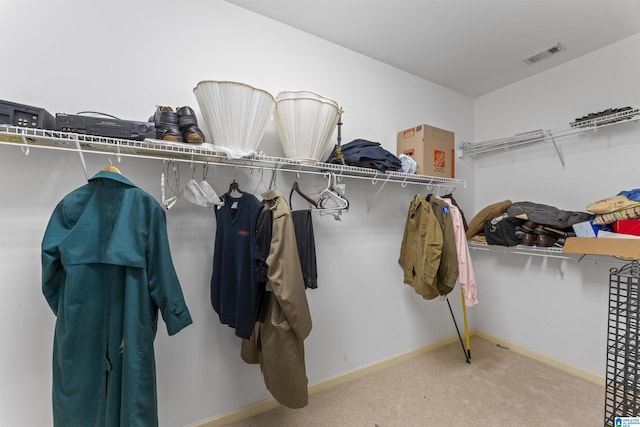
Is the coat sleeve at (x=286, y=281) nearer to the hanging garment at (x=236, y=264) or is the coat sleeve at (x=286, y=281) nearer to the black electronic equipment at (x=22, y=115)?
the hanging garment at (x=236, y=264)

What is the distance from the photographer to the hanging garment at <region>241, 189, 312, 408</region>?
1286 millimetres

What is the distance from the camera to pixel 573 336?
Result: 7.31ft

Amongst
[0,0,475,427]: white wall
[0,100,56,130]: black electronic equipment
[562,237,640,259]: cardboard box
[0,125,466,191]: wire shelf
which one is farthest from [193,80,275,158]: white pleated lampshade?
[562,237,640,259]: cardboard box

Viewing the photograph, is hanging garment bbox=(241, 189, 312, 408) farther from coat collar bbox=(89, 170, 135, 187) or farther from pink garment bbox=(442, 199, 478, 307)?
pink garment bbox=(442, 199, 478, 307)

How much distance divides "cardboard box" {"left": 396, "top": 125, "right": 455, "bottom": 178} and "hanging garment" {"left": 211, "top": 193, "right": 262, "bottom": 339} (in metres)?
1.37

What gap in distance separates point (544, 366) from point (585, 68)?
2.50 metres

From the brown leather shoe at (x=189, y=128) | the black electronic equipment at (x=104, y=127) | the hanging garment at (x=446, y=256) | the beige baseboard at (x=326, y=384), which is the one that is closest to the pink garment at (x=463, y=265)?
the hanging garment at (x=446, y=256)

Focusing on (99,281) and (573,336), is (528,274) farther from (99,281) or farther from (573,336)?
(99,281)

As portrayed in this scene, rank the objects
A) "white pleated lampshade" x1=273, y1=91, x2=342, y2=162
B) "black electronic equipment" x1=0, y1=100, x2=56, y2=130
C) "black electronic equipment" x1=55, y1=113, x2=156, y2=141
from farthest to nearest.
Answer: "white pleated lampshade" x1=273, y1=91, x2=342, y2=162
"black electronic equipment" x1=55, y1=113, x2=156, y2=141
"black electronic equipment" x1=0, y1=100, x2=56, y2=130

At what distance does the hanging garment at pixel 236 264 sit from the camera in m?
1.35

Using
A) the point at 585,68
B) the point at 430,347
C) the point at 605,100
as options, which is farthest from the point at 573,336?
the point at 585,68

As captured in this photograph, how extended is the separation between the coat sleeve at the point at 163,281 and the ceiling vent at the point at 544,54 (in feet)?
9.68

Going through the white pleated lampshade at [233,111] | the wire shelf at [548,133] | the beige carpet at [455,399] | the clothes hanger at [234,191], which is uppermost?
the wire shelf at [548,133]

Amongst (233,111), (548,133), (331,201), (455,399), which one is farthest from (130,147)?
(548,133)
